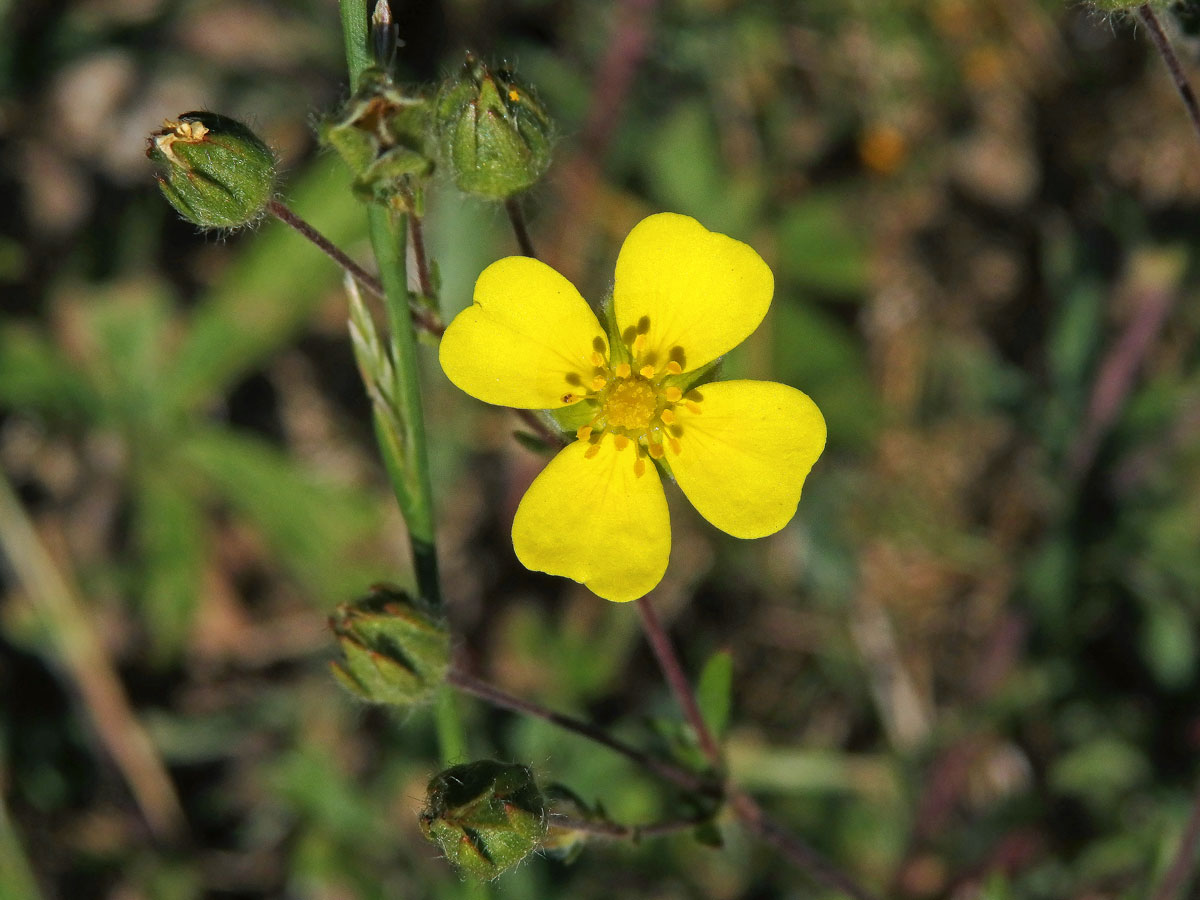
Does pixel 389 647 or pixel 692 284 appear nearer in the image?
pixel 389 647

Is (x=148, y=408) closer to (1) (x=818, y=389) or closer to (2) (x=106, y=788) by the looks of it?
(2) (x=106, y=788)

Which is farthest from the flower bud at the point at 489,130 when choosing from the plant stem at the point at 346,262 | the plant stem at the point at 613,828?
the plant stem at the point at 613,828

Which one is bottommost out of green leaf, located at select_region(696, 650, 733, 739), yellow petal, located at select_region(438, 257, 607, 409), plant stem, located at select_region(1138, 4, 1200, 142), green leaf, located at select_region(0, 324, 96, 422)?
green leaf, located at select_region(696, 650, 733, 739)

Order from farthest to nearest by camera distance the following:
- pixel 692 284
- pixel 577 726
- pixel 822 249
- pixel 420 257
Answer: pixel 822 249
pixel 577 726
pixel 692 284
pixel 420 257

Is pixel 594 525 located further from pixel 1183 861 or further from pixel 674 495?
pixel 674 495

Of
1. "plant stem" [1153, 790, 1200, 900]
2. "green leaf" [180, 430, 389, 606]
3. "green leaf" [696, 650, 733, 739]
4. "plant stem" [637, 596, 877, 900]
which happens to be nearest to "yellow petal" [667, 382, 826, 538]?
"plant stem" [637, 596, 877, 900]

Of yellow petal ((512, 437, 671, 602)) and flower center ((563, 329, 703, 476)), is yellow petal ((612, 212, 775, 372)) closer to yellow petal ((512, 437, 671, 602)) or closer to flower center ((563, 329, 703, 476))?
flower center ((563, 329, 703, 476))

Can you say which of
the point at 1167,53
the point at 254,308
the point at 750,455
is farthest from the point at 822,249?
the point at 750,455
